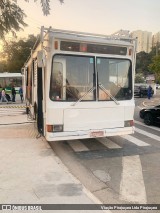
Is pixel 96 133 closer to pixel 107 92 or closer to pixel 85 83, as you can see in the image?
pixel 107 92

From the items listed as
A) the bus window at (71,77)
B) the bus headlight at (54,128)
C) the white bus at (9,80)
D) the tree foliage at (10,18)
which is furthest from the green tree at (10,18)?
the white bus at (9,80)

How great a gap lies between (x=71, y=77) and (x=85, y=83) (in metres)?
0.45

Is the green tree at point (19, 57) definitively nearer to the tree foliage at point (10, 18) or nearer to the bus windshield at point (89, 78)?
the tree foliage at point (10, 18)

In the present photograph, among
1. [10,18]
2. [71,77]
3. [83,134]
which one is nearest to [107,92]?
[71,77]

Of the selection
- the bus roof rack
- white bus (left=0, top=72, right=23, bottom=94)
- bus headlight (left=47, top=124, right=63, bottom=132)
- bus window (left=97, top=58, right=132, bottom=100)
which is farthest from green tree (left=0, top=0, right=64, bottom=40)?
white bus (left=0, top=72, right=23, bottom=94)

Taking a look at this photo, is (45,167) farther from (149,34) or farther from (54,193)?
(149,34)

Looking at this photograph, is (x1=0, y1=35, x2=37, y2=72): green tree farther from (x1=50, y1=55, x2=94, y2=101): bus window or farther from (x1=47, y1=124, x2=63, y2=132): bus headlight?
(x1=47, y1=124, x2=63, y2=132): bus headlight

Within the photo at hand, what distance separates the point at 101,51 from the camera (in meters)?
7.38

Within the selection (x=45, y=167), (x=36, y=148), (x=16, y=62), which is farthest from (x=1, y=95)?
(x=16, y=62)

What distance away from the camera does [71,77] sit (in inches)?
279

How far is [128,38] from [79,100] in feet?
7.97

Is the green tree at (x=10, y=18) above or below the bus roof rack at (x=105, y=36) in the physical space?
above

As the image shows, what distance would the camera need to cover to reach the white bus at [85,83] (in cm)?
690

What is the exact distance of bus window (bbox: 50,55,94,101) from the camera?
22.8 ft
